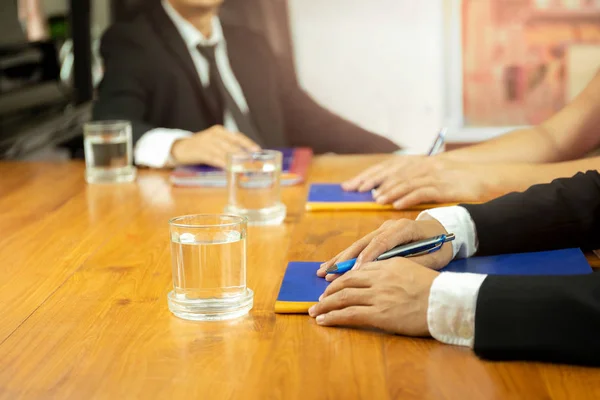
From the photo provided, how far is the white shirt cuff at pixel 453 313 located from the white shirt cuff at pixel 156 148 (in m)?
1.50

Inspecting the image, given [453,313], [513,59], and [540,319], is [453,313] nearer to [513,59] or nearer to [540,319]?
[540,319]

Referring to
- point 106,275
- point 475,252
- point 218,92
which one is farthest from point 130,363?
point 218,92

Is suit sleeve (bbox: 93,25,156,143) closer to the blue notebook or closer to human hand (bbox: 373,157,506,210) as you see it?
human hand (bbox: 373,157,506,210)

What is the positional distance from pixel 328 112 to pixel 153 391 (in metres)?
2.65

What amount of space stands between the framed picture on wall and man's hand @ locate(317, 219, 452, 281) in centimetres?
215

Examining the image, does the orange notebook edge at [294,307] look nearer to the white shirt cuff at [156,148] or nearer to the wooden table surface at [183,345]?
the wooden table surface at [183,345]

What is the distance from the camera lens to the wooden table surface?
0.95 m

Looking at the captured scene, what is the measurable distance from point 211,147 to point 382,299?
130 centimetres


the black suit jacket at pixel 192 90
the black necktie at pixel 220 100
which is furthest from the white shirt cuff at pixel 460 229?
the black necktie at pixel 220 100

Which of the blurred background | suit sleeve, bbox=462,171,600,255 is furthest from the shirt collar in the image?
suit sleeve, bbox=462,171,600,255

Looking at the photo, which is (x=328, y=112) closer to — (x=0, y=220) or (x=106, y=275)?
(x=0, y=220)

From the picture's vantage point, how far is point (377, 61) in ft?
11.4

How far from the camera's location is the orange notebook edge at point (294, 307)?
1.19 metres

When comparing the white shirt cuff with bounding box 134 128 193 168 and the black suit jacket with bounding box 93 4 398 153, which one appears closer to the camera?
the white shirt cuff with bounding box 134 128 193 168
